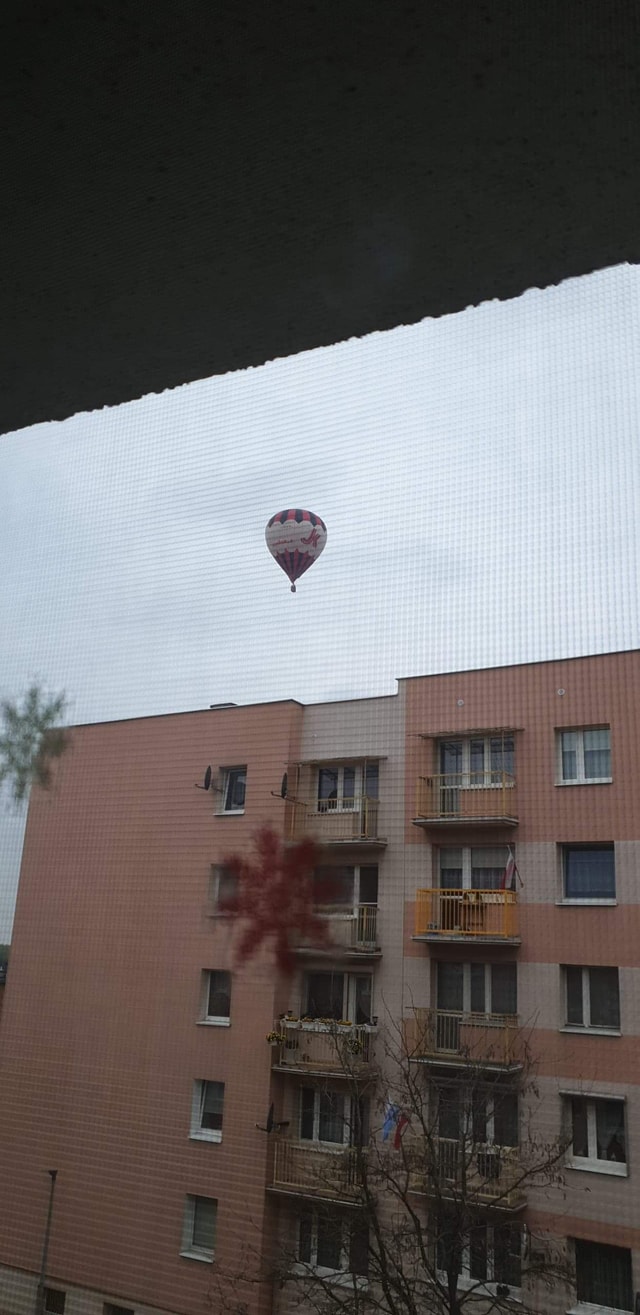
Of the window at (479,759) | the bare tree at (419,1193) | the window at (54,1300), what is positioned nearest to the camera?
the bare tree at (419,1193)

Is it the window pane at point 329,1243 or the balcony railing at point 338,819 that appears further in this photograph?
the balcony railing at point 338,819

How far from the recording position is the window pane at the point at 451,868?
2182 mm

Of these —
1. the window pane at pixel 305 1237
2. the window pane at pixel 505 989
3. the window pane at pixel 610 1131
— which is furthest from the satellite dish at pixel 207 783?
the window pane at pixel 610 1131

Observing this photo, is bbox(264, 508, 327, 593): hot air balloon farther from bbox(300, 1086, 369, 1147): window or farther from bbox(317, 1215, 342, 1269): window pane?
bbox(317, 1215, 342, 1269): window pane

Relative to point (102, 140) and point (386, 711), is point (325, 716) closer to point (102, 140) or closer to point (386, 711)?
point (386, 711)

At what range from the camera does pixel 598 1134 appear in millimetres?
1978

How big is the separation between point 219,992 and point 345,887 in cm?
47

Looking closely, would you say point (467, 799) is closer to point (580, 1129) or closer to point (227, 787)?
point (227, 787)

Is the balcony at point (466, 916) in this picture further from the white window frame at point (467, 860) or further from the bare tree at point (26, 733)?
the bare tree at point (26, 733)

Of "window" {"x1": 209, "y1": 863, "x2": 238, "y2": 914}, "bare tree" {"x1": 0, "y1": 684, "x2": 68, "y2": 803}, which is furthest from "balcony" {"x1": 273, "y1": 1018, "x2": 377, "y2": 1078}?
"bare tree" {"x1": 0, "y1": 684, "x2": 68, "y2": 803}

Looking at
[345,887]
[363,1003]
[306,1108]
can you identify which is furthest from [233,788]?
[306,1108]

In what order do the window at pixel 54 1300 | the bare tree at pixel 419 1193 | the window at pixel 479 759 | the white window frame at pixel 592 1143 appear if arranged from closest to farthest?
the bare tree at pixel 419 1193
the white window frame at pixel 592 1143
the window at pixel 54 1300
the window at pixel 479 759

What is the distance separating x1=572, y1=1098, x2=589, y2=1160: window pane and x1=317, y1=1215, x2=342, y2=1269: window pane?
569mm

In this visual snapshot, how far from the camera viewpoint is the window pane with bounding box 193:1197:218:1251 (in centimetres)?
214
